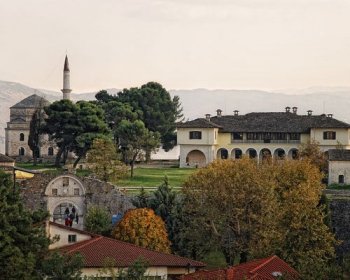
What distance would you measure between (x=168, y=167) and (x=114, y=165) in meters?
19.0

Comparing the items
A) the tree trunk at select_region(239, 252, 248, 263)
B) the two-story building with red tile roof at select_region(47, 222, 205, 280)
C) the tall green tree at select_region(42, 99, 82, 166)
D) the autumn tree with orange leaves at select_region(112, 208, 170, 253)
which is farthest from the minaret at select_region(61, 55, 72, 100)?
the two-story building with red tile roof at select_region(47, 222, 205, 280)

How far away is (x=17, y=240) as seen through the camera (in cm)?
3406

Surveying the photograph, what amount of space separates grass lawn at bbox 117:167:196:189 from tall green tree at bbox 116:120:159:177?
1636mm

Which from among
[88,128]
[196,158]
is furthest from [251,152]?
[88,128]

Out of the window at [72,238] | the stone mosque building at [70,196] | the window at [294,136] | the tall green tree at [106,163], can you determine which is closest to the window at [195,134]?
the window at [294,136]

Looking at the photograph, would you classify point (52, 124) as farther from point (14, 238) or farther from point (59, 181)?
point (14, 238)

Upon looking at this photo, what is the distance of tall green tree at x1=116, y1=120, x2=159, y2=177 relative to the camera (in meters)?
76.3

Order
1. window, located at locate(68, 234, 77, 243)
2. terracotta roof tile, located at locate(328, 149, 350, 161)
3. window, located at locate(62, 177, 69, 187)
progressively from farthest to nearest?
terracotta roof tile, located at locate(328, 149, 350, 161), window, located at locate(62, 177, 69, 187), window, located at locate(68, 234, 77, 243)

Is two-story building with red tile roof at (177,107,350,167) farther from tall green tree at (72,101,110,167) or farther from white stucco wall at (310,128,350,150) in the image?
tall green tree at (72,101,110,167)

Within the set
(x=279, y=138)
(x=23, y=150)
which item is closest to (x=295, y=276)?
(x=279, y=138)

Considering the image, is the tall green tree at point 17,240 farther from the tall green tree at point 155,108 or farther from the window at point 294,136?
the tall green tree at point 155,108

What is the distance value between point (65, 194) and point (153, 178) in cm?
1294

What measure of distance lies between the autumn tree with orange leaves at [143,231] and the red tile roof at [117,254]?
156 inches

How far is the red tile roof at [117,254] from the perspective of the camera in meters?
37.4
